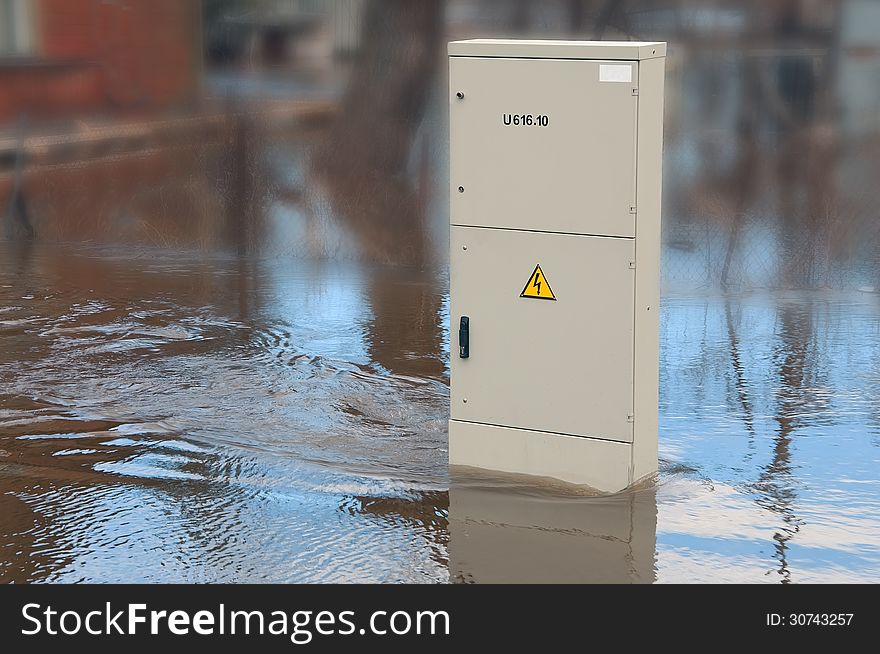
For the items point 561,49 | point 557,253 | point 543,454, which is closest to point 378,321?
point 543,454

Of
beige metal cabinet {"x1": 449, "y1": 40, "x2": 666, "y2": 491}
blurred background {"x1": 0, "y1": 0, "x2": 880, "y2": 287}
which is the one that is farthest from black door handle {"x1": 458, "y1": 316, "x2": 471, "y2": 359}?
blurred background {"x1": 0, "y1": 0, "x2": 880, "y2": 287}

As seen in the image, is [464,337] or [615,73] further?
[464,337]

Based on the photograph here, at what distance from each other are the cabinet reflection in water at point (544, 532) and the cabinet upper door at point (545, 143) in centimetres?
121

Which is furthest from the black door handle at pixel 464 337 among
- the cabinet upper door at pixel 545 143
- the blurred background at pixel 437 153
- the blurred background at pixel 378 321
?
the blurred background at pixel 437 153

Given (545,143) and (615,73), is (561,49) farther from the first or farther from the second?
(545,143)

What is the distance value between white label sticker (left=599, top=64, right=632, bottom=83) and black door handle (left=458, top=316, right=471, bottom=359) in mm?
1319

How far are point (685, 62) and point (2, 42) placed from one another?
11639 millimetres

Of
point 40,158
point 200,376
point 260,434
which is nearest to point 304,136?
point 40,158

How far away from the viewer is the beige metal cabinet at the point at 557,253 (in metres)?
6.00

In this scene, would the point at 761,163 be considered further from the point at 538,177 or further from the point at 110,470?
the point at 110,470

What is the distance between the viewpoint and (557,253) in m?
6.21

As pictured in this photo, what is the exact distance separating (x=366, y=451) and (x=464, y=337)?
2.78 feet

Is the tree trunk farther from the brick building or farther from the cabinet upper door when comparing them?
the brick building

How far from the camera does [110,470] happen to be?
21.7ft
